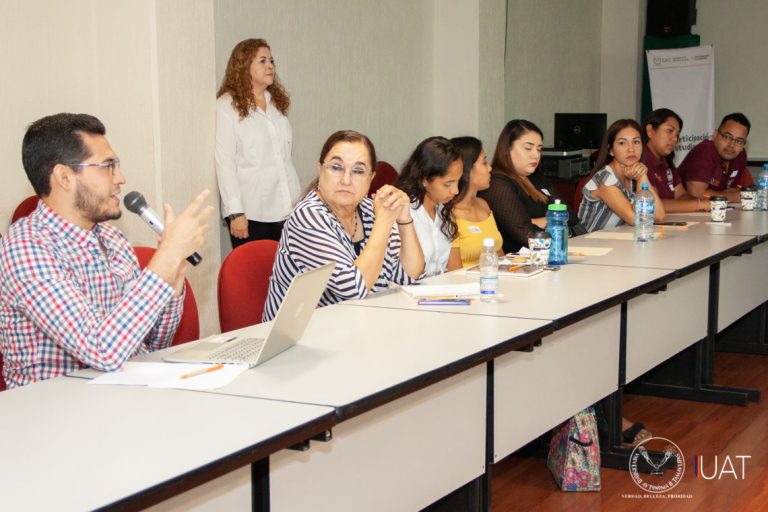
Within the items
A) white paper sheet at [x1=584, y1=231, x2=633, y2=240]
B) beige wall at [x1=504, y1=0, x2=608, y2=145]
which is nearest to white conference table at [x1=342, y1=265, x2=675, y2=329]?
white paper sheet at [x1=584, y1=231, x2=633, y2=240]

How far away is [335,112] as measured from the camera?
5.77 meters

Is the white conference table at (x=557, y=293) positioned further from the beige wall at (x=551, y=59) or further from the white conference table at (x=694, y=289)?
the beige wall at (x=551, y=59)

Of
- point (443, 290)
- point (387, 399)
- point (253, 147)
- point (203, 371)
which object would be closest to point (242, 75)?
point (253, 147)

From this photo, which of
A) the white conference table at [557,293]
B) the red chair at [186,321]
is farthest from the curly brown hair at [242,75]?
the red chair at [186,321]

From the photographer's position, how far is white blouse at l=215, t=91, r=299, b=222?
14.4ft

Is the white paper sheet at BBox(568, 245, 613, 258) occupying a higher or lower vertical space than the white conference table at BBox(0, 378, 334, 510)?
lower

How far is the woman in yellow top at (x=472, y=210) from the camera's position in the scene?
391 cm

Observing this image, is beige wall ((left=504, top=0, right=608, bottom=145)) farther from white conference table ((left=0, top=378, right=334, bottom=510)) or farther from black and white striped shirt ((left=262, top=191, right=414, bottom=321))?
white conference table ((left=0, top=378, right=334, bottom=510))

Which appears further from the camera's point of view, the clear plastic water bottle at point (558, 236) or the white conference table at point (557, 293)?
the clear plastic water bottle at point (558, 236)

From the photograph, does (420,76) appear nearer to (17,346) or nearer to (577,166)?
(577,166)

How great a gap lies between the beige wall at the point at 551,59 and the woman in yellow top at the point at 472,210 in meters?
3.96

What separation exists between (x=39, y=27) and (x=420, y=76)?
3045 mm

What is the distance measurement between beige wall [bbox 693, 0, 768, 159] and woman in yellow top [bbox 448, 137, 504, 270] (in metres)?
5.79

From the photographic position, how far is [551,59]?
8.51 meters
